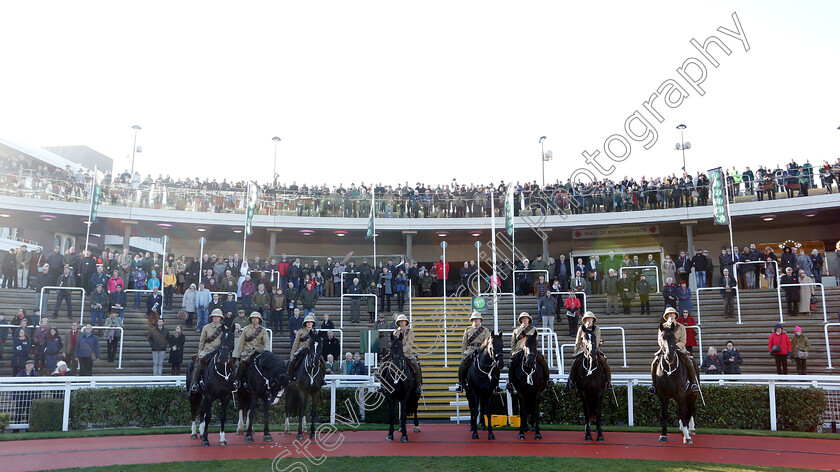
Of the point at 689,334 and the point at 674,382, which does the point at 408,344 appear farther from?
the point at 689,334

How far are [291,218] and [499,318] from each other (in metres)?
10.5

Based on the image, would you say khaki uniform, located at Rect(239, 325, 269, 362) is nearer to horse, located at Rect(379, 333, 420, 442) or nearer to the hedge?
horse, located at Rect(379, 333, 420, 442)

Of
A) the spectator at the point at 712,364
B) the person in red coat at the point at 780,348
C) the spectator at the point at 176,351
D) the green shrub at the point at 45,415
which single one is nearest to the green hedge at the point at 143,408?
the green shrub at the point at 45,415

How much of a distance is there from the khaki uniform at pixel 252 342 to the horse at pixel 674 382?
24.1 feet

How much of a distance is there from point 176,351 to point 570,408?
10.7m

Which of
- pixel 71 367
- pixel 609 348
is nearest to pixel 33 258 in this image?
pixel 71 367

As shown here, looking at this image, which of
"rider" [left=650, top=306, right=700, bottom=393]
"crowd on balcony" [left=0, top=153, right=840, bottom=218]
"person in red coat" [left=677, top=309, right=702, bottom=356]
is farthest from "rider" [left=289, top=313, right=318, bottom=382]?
"crowd on balcony" [left=0, top=153, right=840, bottom=218]

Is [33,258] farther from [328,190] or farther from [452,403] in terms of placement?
[452,403]

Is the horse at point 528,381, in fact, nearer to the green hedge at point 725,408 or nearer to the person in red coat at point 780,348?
the green hedge at point 725,408

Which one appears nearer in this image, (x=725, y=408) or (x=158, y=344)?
(x=725, y=408)

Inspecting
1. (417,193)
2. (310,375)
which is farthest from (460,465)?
(417,193)

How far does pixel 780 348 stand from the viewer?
17.3 m

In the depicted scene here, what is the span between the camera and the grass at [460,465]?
9400 mm

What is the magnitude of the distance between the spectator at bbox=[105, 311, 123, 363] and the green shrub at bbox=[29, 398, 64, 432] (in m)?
5.40
